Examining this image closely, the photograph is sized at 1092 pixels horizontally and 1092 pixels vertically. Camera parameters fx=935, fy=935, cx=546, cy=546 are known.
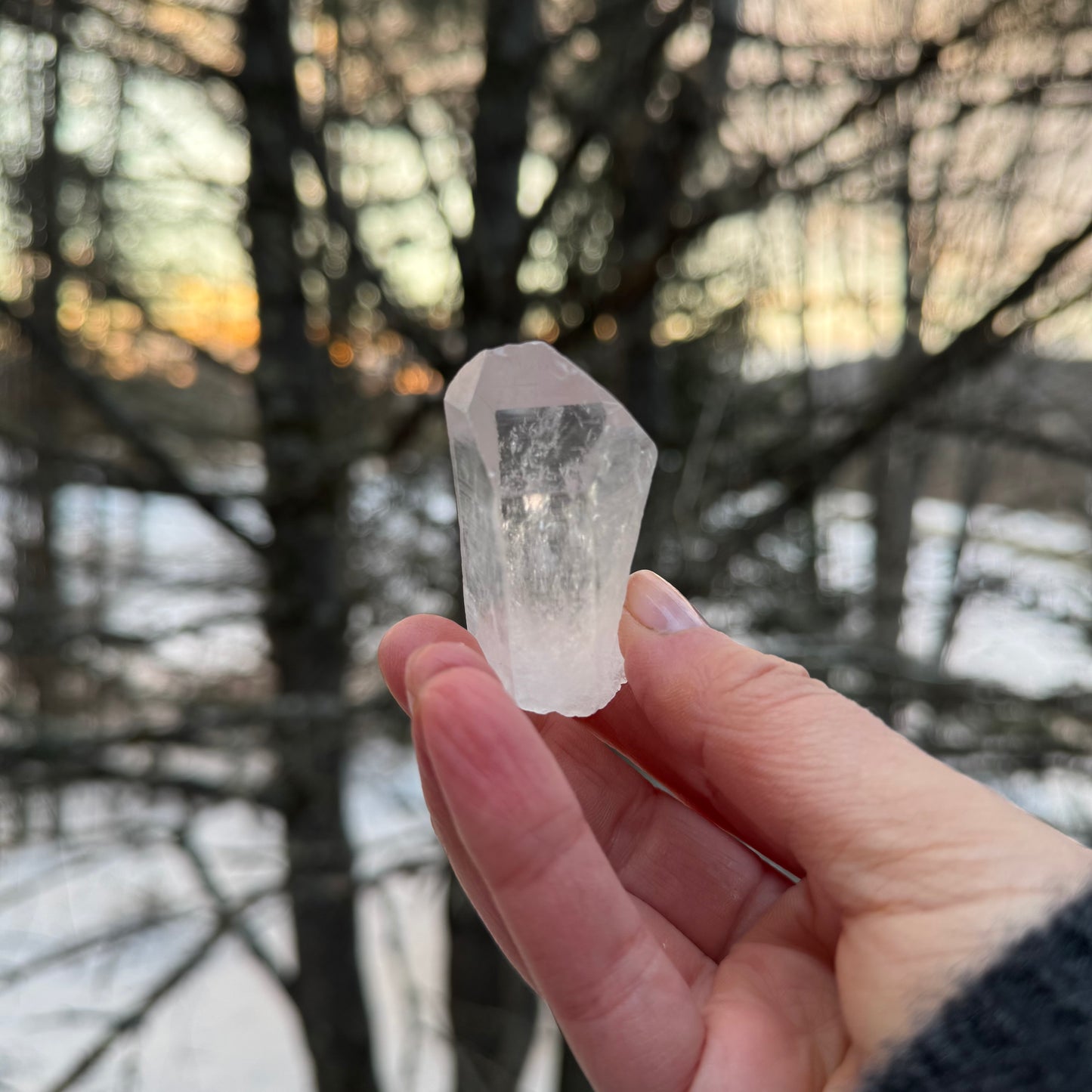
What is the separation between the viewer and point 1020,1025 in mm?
923

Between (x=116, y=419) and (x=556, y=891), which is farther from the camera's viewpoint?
(x=116, y=419)

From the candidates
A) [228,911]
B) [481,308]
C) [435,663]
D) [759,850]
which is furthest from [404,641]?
[228,911]

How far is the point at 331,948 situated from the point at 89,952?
102 cm

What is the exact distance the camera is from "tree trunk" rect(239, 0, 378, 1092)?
9.57 ft

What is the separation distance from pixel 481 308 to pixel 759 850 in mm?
1862

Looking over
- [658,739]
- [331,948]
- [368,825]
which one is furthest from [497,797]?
[368,825]

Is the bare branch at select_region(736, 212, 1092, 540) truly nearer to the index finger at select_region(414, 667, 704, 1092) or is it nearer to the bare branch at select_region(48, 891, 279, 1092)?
the index finger at select_region(414, 667, 704, 1092)

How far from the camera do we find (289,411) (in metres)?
3.33

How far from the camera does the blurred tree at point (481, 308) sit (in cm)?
282

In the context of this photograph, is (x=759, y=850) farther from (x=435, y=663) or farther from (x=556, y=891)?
(x=435, y=663)

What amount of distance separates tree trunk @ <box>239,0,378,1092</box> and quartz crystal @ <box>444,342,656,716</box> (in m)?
1.89

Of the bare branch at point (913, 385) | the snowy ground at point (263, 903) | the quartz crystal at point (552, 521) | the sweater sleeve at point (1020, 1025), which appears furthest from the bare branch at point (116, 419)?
the sweater sleeve at point (1020, 1025)

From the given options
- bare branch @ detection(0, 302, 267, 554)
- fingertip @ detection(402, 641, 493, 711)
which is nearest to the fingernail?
fingertip @ detection(402, 641, 493, 711)

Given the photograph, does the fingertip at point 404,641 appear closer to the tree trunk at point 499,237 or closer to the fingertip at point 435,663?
the fingertip at point 435,663
